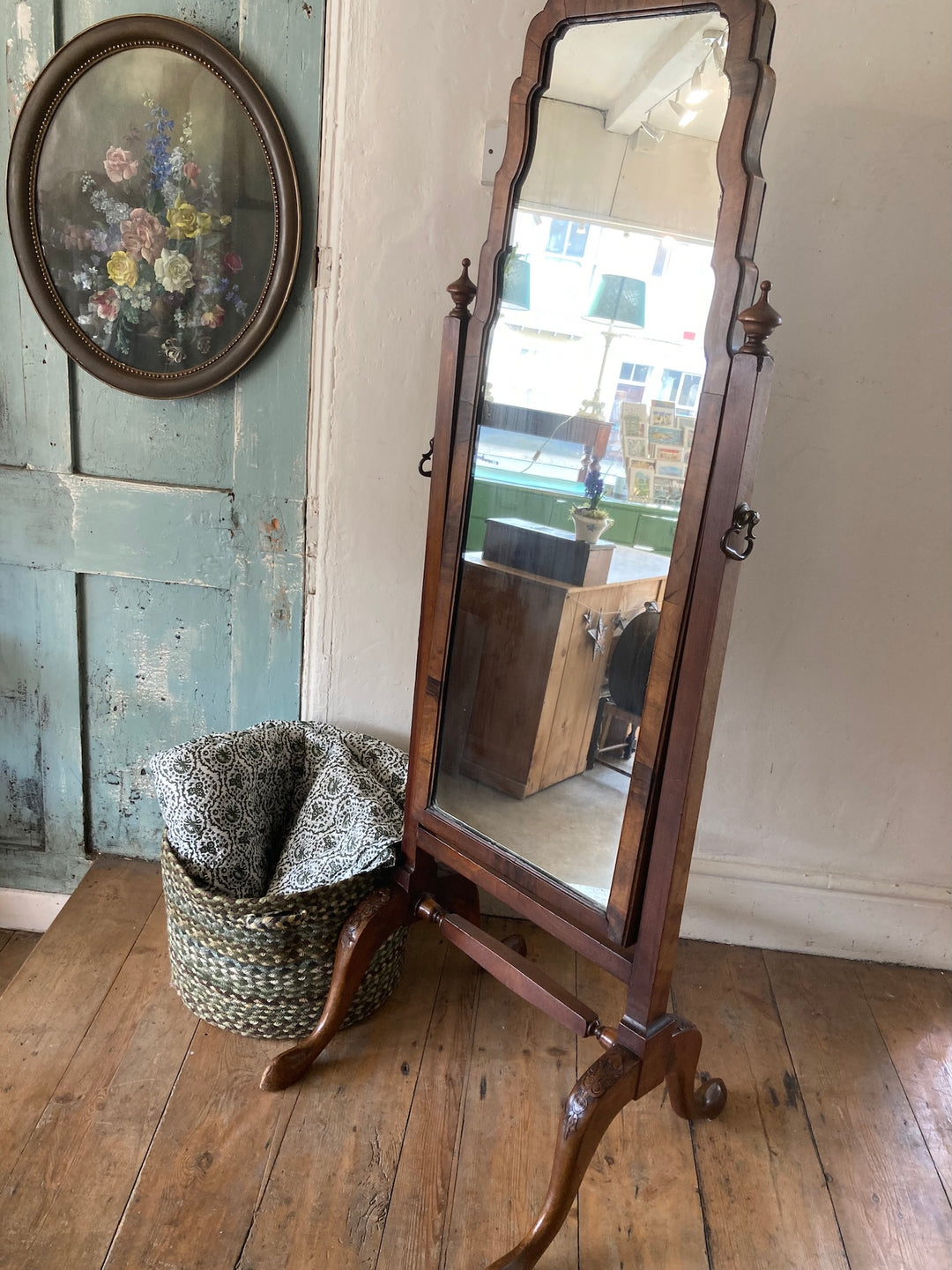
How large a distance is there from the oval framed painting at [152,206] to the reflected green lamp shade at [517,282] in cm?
56

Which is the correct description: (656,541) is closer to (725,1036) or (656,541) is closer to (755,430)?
(755,430)

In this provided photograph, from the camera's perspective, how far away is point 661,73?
1045 millimetres

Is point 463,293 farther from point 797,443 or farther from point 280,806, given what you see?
point 280,806

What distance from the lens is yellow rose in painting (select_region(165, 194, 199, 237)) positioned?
1.55 metres

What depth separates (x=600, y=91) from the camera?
1.09m

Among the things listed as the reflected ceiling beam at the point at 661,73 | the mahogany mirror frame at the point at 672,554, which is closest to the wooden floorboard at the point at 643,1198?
the mahogany mirror frame at the point at 672,554

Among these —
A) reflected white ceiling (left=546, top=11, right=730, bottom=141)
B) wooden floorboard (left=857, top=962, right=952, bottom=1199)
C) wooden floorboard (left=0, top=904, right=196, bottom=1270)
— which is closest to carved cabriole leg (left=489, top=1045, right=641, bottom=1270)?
wooden floorboard (left=0, top=904, right=196, bottom=1270)

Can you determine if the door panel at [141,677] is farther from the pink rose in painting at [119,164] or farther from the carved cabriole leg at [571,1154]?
the carved cabriole leg at [571,1154]

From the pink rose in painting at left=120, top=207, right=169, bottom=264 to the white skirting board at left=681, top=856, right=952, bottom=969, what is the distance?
1600mm

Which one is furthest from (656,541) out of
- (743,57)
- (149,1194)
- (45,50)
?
(45,50)

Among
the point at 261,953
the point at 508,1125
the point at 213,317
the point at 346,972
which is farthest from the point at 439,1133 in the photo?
the point at 213,317

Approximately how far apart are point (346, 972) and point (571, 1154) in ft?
1.49

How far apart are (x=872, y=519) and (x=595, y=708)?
2.63ft

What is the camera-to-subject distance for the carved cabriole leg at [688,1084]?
4.18 feet
